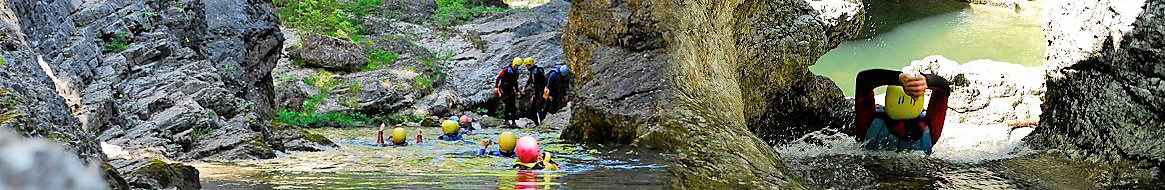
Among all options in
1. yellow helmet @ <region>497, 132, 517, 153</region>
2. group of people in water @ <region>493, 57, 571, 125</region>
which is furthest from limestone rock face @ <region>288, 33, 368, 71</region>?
yellow helmet @ <region>497, 132, 517, 153</region>

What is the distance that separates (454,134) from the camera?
10617 mm

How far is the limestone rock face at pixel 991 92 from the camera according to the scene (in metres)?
13.6

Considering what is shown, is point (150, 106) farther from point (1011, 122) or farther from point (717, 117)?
point (1011, 122)

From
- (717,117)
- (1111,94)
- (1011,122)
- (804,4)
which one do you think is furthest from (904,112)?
(1011,122)

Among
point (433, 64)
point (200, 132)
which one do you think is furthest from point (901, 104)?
point (433, 64)

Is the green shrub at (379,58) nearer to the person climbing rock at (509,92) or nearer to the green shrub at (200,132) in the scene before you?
the person climbing rock at (509,92)

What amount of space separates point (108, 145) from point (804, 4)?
314 inches

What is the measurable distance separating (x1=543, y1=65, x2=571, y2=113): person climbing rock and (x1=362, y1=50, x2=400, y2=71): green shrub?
3891mm

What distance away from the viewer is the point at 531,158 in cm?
589

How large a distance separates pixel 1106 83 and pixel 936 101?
1.73 m

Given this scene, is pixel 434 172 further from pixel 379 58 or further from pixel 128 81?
pixel 379 58

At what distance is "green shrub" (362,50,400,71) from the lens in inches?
731

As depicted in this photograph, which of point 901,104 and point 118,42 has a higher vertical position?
point 118,42

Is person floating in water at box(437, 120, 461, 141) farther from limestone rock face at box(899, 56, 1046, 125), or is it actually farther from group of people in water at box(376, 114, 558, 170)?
limestone rock face at box(899, 56, 1046, 125)
